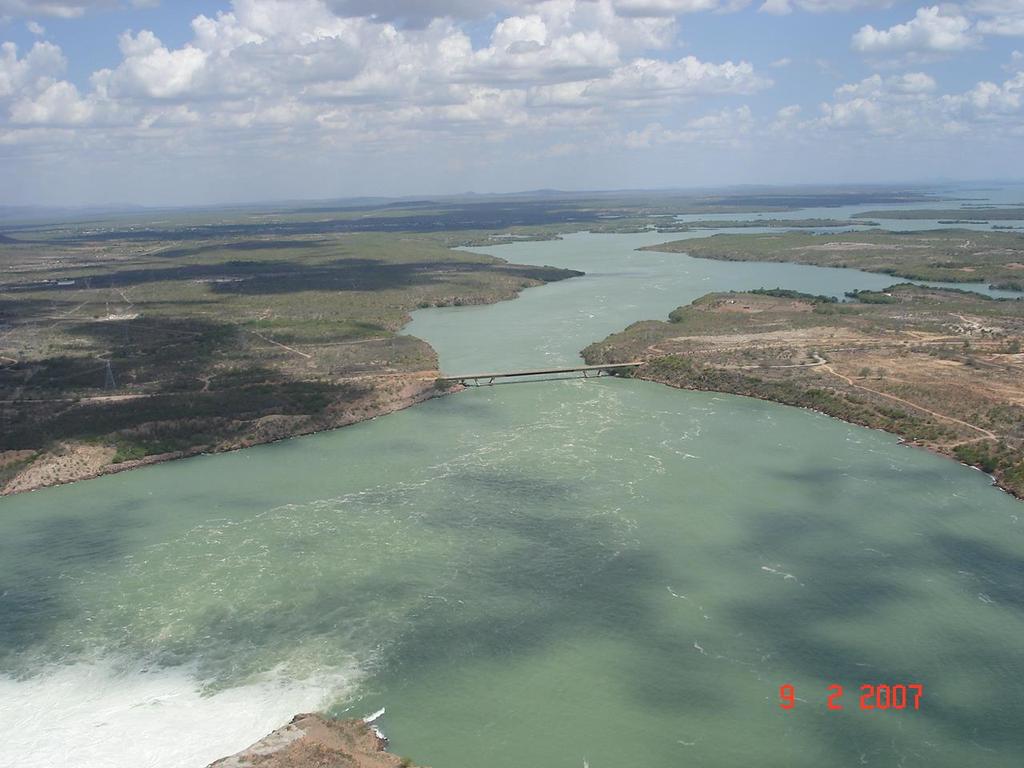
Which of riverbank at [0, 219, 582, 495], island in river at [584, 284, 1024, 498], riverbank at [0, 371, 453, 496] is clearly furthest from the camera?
riverbank at [0, 219, 582, 495]

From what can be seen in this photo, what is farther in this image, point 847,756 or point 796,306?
point 796,306

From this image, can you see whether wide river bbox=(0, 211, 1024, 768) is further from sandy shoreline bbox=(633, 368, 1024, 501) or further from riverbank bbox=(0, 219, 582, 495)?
riverbank bbox=(0, 219, 582, 495)

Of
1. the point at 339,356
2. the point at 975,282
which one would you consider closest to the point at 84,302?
the point at 339,356

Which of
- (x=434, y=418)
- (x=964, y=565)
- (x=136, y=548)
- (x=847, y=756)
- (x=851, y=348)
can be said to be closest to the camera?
(x=847, y=756)

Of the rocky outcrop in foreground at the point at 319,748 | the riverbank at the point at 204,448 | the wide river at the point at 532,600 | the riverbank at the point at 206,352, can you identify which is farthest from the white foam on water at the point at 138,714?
the riverbank at the point at 206,352

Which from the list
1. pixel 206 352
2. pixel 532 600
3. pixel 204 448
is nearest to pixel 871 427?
pixel 532 600

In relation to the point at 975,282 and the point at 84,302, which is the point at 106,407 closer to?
the point at 84,302
